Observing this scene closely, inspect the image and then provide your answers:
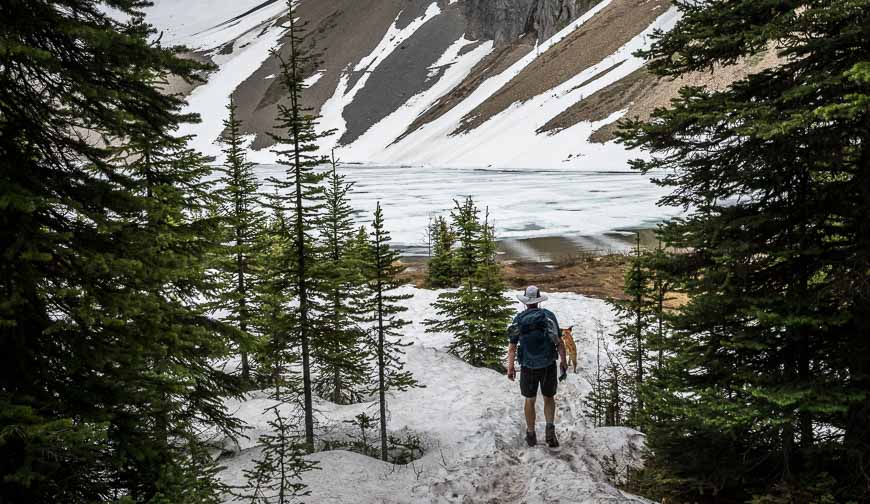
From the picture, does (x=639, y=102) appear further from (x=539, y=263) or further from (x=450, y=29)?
(x=450, y=29)

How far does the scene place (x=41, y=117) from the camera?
402cm

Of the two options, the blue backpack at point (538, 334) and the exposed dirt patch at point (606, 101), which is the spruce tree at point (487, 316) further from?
the exposed dirt patch at point (606, 101)

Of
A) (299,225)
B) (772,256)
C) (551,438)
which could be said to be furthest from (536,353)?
(299,225)

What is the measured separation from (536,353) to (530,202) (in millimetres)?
39740

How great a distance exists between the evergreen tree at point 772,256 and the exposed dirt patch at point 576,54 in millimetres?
88873

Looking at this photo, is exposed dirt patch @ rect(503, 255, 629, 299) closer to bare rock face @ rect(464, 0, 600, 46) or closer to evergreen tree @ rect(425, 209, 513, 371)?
evergreen tree @ rect(425, 209, 513, 371)

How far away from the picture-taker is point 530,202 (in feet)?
153

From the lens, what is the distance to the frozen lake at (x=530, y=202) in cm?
3647

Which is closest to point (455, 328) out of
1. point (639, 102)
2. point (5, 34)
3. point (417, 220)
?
point (5, 34)

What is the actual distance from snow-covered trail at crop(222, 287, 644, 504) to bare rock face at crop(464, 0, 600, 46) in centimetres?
12217

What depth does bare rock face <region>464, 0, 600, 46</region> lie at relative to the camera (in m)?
122

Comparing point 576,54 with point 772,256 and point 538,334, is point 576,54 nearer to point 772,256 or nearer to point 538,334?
point 538,334

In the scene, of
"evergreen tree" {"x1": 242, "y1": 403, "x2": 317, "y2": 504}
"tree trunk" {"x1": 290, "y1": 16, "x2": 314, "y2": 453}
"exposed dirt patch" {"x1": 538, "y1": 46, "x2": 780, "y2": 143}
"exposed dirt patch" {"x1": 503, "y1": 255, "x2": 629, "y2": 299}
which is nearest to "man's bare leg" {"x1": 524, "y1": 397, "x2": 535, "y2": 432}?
"evergreen tree" {"x1": 242, "y1": 403, "x2": 317, "y2": 504}

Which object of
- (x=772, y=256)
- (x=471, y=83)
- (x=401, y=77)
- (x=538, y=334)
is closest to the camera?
(x=772, y=256)
